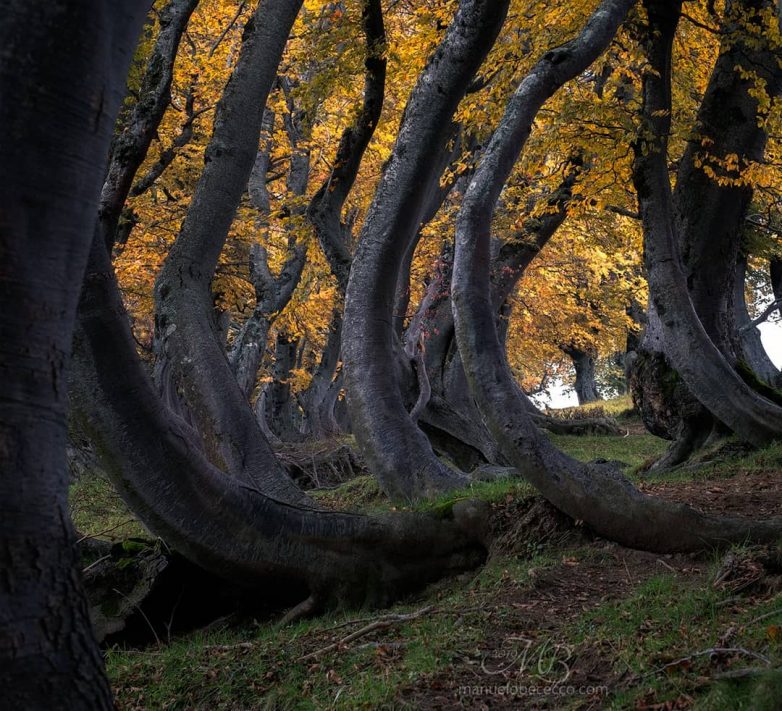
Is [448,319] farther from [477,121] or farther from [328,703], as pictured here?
[328,703]

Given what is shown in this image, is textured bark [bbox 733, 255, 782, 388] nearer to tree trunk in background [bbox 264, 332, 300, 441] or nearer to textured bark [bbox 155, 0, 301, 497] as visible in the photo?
tree trunk in background [bbox 264, 332, 300, 441]

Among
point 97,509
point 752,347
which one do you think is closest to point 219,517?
point 97,509

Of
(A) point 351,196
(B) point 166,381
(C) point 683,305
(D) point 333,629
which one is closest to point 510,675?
(D) point 333,629

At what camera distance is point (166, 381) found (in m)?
12.6

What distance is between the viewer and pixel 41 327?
2953 millimetres

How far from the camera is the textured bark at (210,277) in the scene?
8.02m

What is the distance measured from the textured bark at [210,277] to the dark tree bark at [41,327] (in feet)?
16.3

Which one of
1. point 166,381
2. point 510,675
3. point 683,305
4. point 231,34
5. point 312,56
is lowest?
point 510,675

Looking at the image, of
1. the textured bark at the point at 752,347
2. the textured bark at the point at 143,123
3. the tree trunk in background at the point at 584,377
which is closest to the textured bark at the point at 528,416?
the textured bark at the point at 143,123

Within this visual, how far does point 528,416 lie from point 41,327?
14.2ft

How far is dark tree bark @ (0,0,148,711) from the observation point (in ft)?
9.35

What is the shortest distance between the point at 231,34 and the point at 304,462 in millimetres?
9013

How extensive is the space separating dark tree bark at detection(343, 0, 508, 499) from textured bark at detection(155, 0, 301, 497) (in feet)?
3.47

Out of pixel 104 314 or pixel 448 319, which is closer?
pixel 104 314
